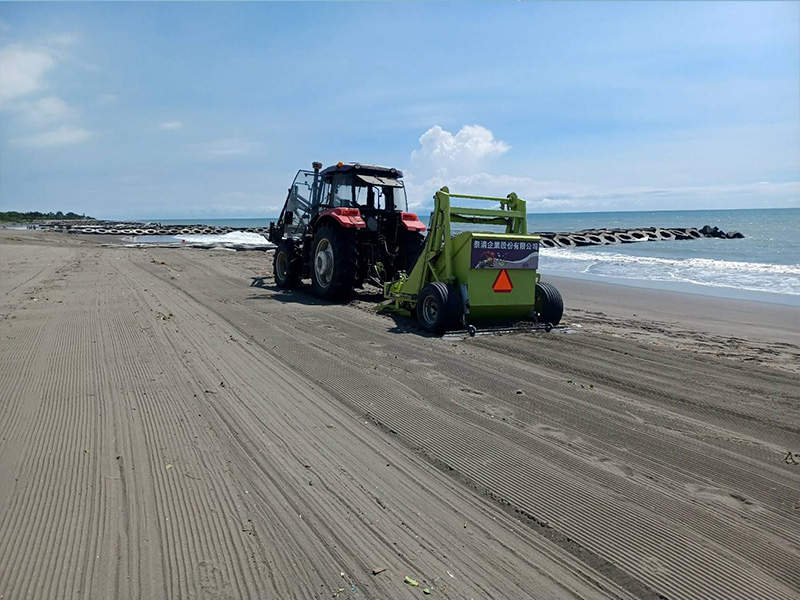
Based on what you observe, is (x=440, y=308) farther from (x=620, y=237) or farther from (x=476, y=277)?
(x=620, y=237)

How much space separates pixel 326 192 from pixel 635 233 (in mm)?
38645

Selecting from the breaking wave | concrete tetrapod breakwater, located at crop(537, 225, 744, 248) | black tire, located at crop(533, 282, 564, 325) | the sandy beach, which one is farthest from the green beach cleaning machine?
concrete tetrapod breakwater, located at crop(537, 225, 744, 248)

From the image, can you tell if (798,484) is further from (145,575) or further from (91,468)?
(91,468)

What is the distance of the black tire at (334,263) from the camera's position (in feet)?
35.4

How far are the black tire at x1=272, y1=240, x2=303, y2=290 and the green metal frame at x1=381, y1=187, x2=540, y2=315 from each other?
12.7 feet

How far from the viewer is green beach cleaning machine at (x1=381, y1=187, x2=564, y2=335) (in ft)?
27.1

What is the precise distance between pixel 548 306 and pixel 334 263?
397 cm

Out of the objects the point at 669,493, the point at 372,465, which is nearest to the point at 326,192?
the point at 372,465

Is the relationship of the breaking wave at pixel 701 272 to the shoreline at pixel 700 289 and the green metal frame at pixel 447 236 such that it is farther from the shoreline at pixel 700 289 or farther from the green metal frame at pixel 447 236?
the green metal frame at pixel 447 236

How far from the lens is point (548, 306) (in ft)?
28.7

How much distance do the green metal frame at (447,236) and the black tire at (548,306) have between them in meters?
0.21

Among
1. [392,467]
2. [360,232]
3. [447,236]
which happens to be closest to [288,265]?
[360,232]

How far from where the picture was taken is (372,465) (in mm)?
3951

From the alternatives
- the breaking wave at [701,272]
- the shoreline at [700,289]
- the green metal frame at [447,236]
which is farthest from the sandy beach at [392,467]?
the breaking wave at [701,272]
